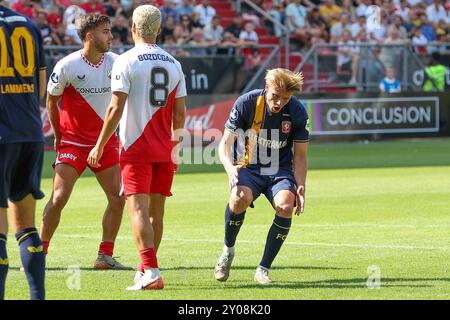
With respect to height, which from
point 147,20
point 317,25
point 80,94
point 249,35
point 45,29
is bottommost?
point 80,94

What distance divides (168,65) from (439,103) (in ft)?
69.2

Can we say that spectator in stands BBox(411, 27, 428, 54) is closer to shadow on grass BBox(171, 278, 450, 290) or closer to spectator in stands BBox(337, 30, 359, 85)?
spectator in stands BBox(337, 30, 359, 85)

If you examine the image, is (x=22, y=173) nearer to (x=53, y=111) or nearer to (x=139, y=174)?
(x=139, y=174)

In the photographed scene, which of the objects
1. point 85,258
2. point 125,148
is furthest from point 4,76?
point 85,258

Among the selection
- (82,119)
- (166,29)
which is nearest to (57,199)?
(82,119)

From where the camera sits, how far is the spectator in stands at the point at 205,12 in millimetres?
30348

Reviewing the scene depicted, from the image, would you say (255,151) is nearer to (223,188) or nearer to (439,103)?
(223,188)

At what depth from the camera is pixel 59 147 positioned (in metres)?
10.7

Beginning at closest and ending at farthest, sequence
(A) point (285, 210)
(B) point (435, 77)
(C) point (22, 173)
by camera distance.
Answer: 1. (C) point (22, 173)
2. (A) point (285, 210)
3. (B) point (435, 77)

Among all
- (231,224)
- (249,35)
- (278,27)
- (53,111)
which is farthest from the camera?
(278,27)

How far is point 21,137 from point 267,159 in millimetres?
2976

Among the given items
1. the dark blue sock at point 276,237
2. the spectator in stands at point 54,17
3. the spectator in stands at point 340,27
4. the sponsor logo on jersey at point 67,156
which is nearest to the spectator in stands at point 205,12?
the spectator in stands at point 340,27

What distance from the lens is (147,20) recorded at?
9.18 meters

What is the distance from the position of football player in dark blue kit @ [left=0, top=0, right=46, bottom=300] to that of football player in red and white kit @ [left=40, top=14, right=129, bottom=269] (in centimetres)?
273
